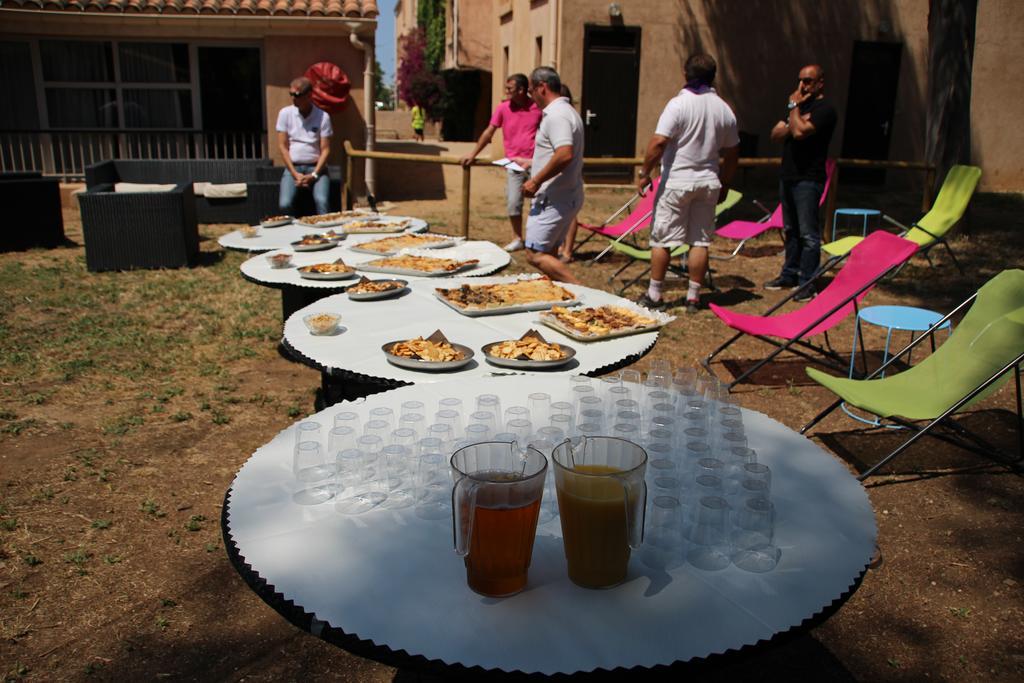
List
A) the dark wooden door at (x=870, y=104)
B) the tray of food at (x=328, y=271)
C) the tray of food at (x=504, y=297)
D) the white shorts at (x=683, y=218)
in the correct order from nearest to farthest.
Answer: the tray of food at (x=504, y=297) < the tray of food at (x=328, y=271) < the white shorts at (x=683, y=218) < the dark wooden door at (x=870, y=104)

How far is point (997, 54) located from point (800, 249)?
35.5 ft

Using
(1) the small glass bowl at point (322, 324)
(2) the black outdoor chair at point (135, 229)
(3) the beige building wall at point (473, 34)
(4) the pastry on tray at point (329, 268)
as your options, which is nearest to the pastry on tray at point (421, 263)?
(4) the pastry on tray at point (329, 268)

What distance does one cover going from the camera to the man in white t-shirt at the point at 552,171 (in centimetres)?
545

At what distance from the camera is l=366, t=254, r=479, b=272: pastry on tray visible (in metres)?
4.50

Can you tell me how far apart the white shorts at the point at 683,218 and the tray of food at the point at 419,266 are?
83.3 inches

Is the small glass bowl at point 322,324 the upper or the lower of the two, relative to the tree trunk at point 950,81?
lower

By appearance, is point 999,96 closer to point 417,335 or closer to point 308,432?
point 417,335

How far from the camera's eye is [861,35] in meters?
15.6

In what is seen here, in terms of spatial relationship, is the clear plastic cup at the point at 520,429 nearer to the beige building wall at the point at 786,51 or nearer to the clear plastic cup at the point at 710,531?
the clear plastic cup at the point at 710,531

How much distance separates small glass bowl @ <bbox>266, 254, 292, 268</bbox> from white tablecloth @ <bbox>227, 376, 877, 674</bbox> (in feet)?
10.1

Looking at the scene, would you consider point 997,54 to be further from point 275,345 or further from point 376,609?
point 376,609

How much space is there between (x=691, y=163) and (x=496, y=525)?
17.0 ft

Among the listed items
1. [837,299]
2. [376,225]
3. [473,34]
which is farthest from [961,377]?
[473,34]

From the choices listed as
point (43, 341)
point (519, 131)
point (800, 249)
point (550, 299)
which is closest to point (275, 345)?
point (43, 341)
